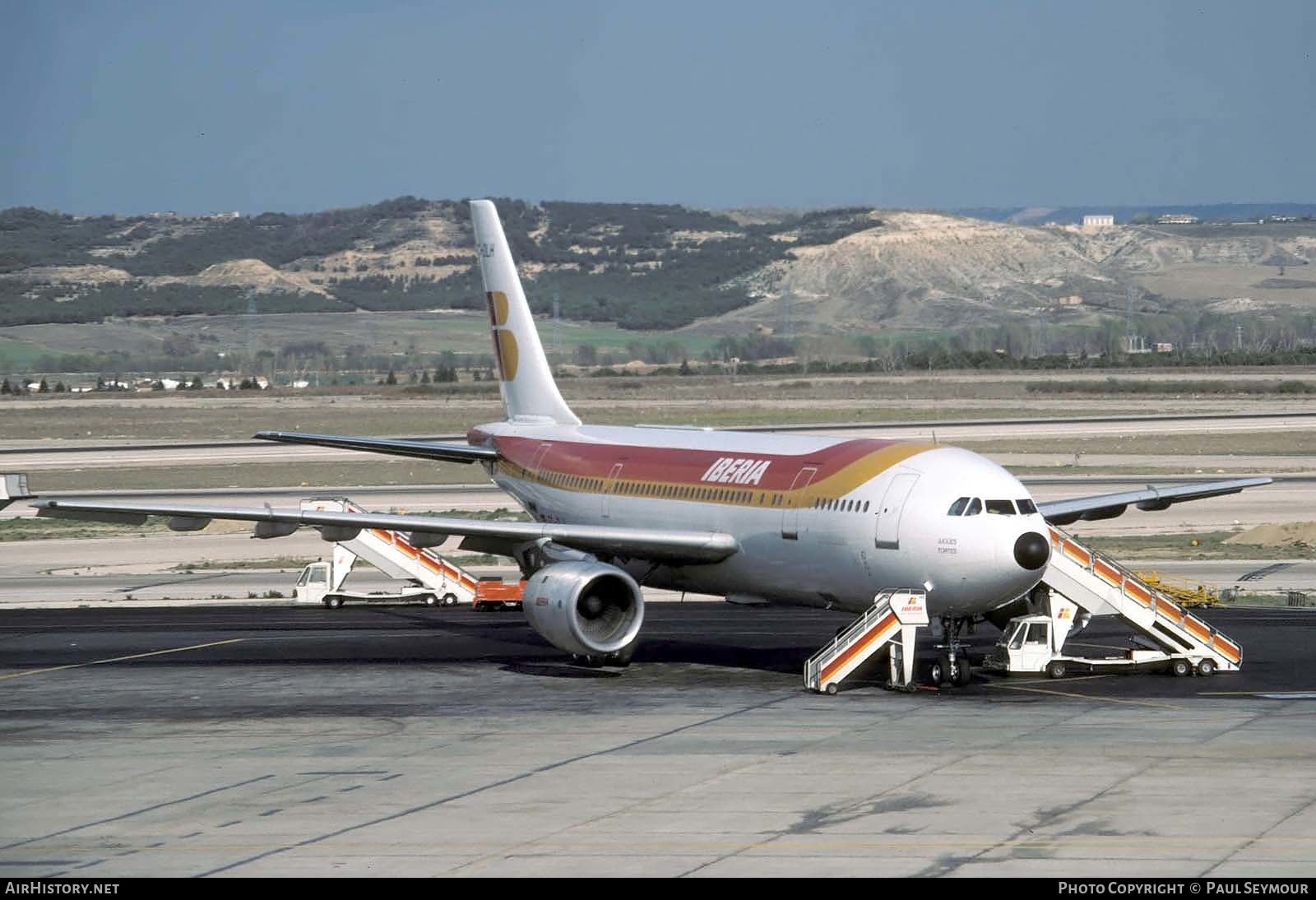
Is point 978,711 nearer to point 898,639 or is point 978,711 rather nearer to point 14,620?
point 898,639

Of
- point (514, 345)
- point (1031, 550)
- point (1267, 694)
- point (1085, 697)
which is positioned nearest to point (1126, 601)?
point (1085, 697)

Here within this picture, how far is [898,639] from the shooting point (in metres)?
34.4

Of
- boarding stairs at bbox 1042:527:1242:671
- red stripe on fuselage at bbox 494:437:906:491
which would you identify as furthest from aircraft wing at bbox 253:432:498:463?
boarding stairs at bbox 1042:527:1242:671

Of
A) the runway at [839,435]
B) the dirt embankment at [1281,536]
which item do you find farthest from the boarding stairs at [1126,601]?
the runway at [839,435]

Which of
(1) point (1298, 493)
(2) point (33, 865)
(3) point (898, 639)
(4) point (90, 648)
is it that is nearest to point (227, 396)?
(1) point (1298, 493)

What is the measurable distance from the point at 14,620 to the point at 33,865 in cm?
2843

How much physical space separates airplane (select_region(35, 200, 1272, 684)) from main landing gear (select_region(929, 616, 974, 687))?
0.26 ft

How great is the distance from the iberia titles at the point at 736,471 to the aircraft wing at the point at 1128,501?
20.2ft

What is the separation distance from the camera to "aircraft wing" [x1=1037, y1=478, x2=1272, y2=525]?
128ft

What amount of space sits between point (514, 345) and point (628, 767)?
22872mm

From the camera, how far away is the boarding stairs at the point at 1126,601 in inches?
1406

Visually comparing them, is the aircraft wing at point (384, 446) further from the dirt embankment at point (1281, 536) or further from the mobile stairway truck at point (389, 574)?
the dirt embankment at point (1281, 536)

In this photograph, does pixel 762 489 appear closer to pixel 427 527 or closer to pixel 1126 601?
pixel 427 527

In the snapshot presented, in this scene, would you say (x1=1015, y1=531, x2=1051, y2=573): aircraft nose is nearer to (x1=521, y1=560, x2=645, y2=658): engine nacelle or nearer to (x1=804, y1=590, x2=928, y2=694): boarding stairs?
(x1=804, y1=590, x2=928, y2=694): boarding stairs
